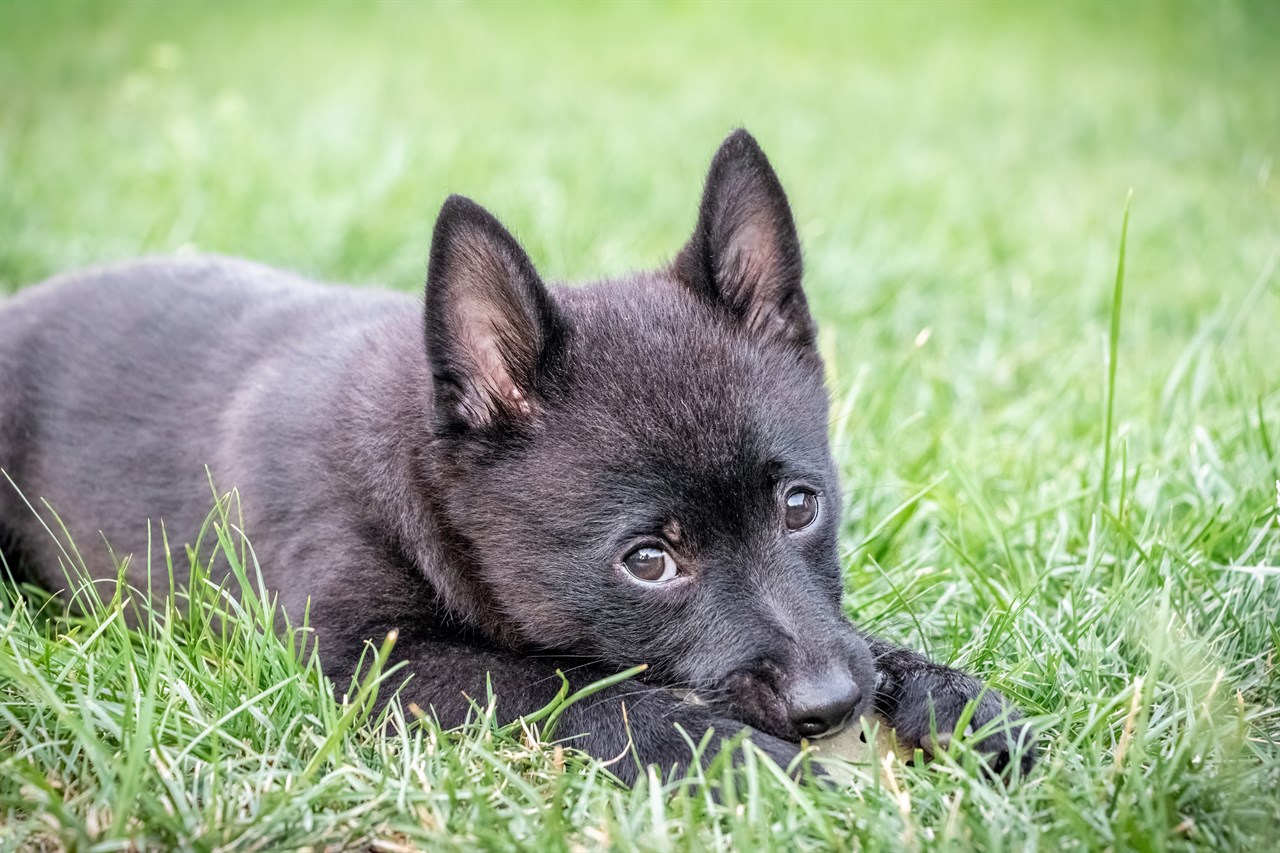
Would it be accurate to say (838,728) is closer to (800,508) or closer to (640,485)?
(800,508)

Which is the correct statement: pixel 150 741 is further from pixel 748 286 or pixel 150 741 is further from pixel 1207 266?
pixel 1207 266

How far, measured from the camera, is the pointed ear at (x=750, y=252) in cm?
288

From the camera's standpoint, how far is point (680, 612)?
2555 millimetres

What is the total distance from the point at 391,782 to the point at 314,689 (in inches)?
15.5

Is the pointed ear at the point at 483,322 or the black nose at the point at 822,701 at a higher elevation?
the pointed ear at the point at 483,322

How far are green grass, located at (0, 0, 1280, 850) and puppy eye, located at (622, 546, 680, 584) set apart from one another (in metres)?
0.41

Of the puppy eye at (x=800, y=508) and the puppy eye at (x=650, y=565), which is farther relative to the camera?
the puppy eye at (x=800, y=508)

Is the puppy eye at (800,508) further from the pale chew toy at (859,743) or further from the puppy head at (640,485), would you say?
the pale chew toy at (859,743)

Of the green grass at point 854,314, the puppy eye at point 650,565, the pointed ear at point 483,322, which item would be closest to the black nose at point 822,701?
the green grass at point 854,314

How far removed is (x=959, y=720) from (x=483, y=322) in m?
1.29

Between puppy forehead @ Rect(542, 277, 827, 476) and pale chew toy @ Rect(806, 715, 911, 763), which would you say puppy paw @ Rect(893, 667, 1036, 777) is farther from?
puppy forehead @ Rect(542, 277, 827, 476)

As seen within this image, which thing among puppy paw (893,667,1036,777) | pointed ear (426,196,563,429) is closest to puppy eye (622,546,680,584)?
pointed ear (426,196,563,429)

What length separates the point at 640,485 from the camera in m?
2.54

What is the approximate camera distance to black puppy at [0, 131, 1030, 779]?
8.27 feet
